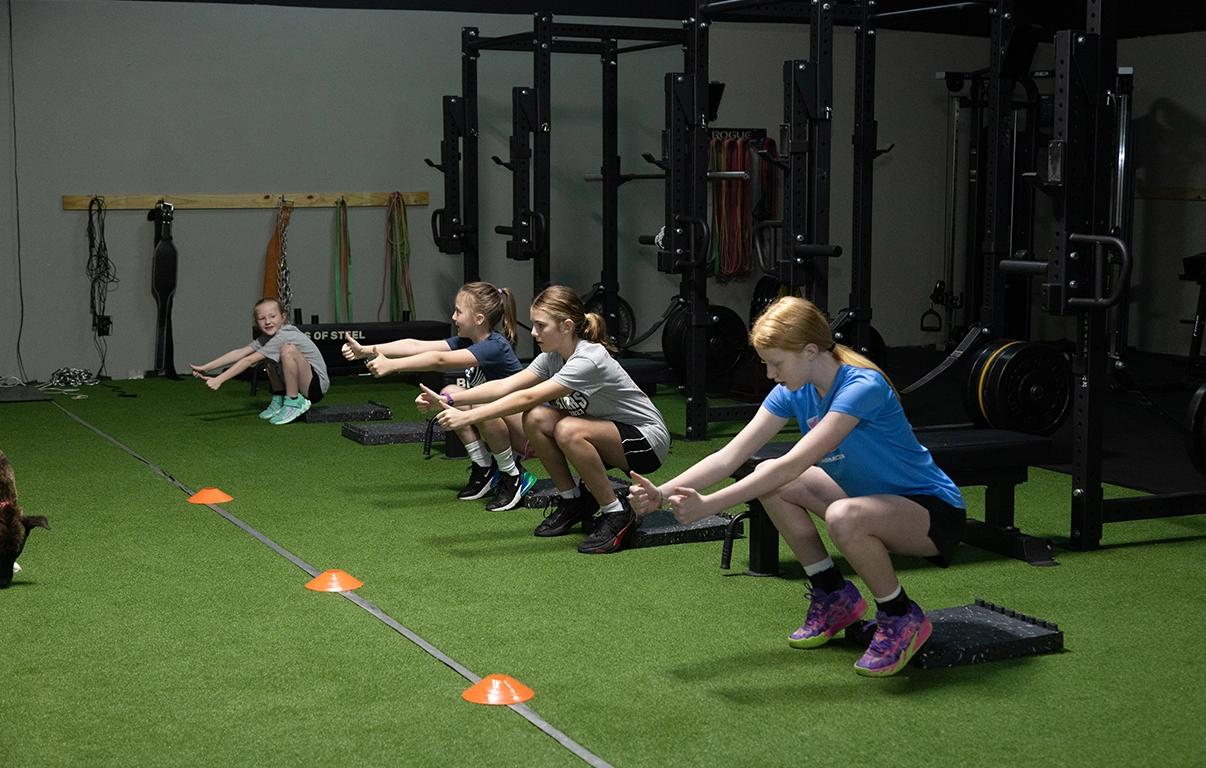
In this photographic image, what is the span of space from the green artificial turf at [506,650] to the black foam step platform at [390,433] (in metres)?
1.07

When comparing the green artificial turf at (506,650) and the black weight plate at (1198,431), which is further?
the black weight plate at (1198,431)

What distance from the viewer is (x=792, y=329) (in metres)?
2.97

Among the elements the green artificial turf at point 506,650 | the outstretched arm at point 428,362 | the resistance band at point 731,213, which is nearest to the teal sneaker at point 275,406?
the green artificial turf at point 506,650

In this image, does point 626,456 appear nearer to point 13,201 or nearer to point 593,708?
point 593,708

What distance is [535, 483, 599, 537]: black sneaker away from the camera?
A: 446 centimetres

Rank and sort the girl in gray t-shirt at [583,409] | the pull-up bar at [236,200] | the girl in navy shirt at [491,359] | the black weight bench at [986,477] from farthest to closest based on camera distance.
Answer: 1. the pull-up bar at [236,200]
2. the girl in navy shirt at [491,359]
3. the girl in gray t-shirt at [583,409]
4. the black weight bench at [986,477]

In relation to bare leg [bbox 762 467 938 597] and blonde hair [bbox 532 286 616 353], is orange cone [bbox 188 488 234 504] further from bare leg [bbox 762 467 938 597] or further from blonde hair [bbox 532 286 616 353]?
bare leg [bbox 762 467 938 597]

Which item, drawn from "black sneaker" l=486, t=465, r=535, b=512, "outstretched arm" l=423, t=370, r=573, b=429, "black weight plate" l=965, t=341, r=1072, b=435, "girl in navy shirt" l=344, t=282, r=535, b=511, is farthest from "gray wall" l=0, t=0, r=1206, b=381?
"outstretched arm" l=423, t=370, r=573, b=429

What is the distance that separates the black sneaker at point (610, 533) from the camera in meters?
4.20

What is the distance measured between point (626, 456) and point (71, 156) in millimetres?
5897

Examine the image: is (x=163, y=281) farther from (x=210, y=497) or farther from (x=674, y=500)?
(x=674, y=500)

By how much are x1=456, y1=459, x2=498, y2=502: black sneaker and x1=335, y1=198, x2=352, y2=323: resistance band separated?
4.50 metres

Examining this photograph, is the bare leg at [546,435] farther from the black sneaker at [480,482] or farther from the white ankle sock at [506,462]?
the black sneaker at [480,482]

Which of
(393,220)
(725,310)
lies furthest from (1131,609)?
(393,220)
